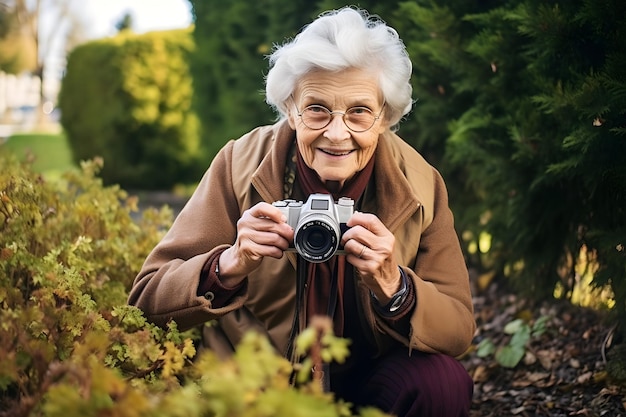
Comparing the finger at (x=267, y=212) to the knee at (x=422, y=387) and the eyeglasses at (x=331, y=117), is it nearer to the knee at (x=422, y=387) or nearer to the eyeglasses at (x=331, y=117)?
the eyeglasses at (x=331, y=117)

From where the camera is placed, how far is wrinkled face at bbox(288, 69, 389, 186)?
96.7 inches

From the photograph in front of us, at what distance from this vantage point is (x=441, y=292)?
2.54 m

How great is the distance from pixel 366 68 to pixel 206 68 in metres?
5.24

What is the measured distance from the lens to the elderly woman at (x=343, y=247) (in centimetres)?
237

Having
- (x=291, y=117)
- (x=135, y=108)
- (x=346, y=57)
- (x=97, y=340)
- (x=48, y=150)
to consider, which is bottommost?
(x=48, y=150)

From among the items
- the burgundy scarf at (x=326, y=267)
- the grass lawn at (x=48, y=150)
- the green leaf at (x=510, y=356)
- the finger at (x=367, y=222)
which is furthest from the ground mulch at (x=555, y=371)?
→ the grass lawn at (x=48, y=150)

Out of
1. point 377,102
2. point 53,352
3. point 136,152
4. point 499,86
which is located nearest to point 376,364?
point 377,102

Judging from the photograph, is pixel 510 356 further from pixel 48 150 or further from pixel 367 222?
pixel 48 150

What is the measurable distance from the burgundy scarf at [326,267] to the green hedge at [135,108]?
732cm

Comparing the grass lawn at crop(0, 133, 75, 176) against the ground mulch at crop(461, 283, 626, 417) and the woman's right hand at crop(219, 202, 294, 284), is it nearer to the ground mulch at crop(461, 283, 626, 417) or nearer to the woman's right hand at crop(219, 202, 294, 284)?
the ground mulch at crop(461, 283, 626, 417)

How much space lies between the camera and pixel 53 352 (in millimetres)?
2041

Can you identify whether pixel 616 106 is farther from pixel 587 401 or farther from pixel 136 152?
pixel 136 152

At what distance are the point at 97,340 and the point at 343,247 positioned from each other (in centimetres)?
76

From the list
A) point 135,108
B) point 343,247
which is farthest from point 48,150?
point 343,247
